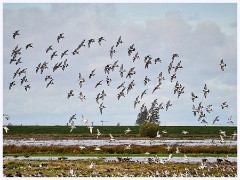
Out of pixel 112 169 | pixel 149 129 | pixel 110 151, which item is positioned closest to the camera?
pixel 112 169

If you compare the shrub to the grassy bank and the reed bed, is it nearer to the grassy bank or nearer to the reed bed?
the reed bed

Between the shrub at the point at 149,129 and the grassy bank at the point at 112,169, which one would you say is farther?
the shrub at the point at 149,129

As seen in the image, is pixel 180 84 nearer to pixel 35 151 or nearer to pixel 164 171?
pixel 164 171

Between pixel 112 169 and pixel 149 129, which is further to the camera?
pixel 149 129

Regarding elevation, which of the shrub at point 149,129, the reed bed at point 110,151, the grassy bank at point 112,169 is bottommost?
the grassy bank at point 112,169

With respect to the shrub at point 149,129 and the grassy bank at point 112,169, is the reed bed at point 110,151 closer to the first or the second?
the grassy bank at point 112,169

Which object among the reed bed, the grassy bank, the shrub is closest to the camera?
the grassy bank

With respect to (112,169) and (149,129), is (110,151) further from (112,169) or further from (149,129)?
(149,129)

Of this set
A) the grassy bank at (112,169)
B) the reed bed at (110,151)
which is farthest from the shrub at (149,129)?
the grassy bank at (112,169)

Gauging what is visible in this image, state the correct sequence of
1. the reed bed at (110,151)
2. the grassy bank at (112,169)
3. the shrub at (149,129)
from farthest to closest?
the shrub at (149,129)
the reed bed at (110,151)
the grassy bank at (112,169)

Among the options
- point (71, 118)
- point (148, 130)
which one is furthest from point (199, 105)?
point (148, 130)

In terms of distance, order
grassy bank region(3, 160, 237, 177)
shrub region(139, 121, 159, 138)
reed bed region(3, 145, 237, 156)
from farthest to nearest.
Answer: shrub region(139, 121, 159, 138), reed bed region(3, 145, 237, 156), grassy bank region(3, 160, 237, 177)

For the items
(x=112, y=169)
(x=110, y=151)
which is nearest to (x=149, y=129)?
(x=110, y=151)

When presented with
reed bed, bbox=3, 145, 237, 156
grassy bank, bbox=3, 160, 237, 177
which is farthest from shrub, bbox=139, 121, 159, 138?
grassy bank, bbox=3, 160, 237, 177
